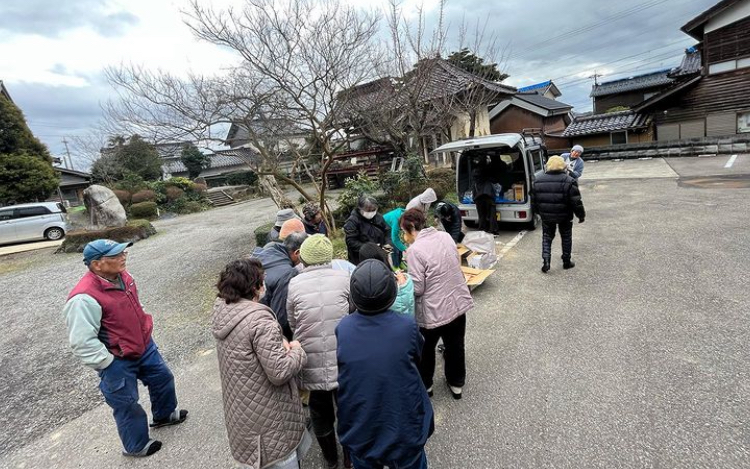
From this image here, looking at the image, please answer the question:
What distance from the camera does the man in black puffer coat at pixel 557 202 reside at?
4.79 metres

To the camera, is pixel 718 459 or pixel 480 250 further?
pixel 480 250

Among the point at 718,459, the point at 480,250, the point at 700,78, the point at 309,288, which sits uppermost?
the point at 700,78

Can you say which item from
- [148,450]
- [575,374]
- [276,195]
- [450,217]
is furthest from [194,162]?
[575,374]

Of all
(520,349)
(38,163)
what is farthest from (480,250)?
(38,163)

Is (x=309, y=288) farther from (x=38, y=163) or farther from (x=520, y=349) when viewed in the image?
(x=38, y=163)

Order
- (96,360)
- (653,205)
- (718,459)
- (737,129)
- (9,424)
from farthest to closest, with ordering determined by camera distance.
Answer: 1. (737,129)
2. (653,205)
3. (9,424)
4. (96,360)
5. (718,459)

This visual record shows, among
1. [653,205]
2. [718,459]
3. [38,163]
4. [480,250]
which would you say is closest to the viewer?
[718,459]

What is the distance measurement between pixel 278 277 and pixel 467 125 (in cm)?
1663

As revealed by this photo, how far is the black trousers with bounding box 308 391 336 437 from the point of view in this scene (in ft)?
7.28

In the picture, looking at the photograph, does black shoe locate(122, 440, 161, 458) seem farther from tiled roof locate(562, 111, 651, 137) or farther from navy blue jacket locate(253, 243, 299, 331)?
tiled roof locate(562, 111, 651, 137)

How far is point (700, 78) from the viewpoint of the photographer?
1617 centimetres

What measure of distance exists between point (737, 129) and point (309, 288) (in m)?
21.8

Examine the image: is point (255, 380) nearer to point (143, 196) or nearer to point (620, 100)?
point (143, 196)

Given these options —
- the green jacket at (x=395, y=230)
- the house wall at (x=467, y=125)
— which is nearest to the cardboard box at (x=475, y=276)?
the green jacket at (x=395, y=230)
